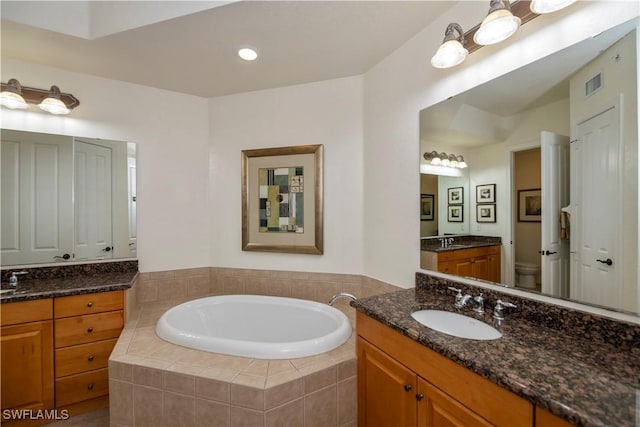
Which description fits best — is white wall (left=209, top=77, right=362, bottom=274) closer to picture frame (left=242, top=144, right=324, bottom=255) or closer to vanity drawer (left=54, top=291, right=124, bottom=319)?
picture frame (left=242, top=144, right=324, bottom=255)

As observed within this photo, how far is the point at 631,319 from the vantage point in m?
0.93

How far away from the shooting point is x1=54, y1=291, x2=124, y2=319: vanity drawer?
1.77m

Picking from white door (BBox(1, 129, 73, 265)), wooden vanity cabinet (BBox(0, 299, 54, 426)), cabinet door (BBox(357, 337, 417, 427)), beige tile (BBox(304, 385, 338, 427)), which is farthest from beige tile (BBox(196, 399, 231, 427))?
white door (BBox(1, 129, 73, 265))

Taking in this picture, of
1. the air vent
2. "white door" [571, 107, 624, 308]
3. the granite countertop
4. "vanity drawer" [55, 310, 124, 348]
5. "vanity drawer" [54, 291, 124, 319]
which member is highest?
the air vent

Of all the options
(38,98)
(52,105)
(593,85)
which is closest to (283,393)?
(593,85)

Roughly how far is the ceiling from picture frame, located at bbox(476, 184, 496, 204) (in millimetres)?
1045

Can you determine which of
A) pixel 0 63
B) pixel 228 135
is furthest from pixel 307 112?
pixel 0 63

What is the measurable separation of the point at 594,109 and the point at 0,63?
3581 mm

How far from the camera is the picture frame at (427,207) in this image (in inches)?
67.5

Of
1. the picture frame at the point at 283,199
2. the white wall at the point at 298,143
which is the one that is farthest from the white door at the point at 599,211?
the picture frame at the point at 283,199

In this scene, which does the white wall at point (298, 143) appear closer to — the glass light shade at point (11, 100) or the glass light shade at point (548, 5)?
the glass light shade at point (548, 5)

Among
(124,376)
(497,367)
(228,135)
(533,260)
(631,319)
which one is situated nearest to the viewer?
(497,367)

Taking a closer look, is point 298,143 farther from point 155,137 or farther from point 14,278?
point 14,278

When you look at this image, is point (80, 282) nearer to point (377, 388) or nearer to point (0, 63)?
point (0, 63)
